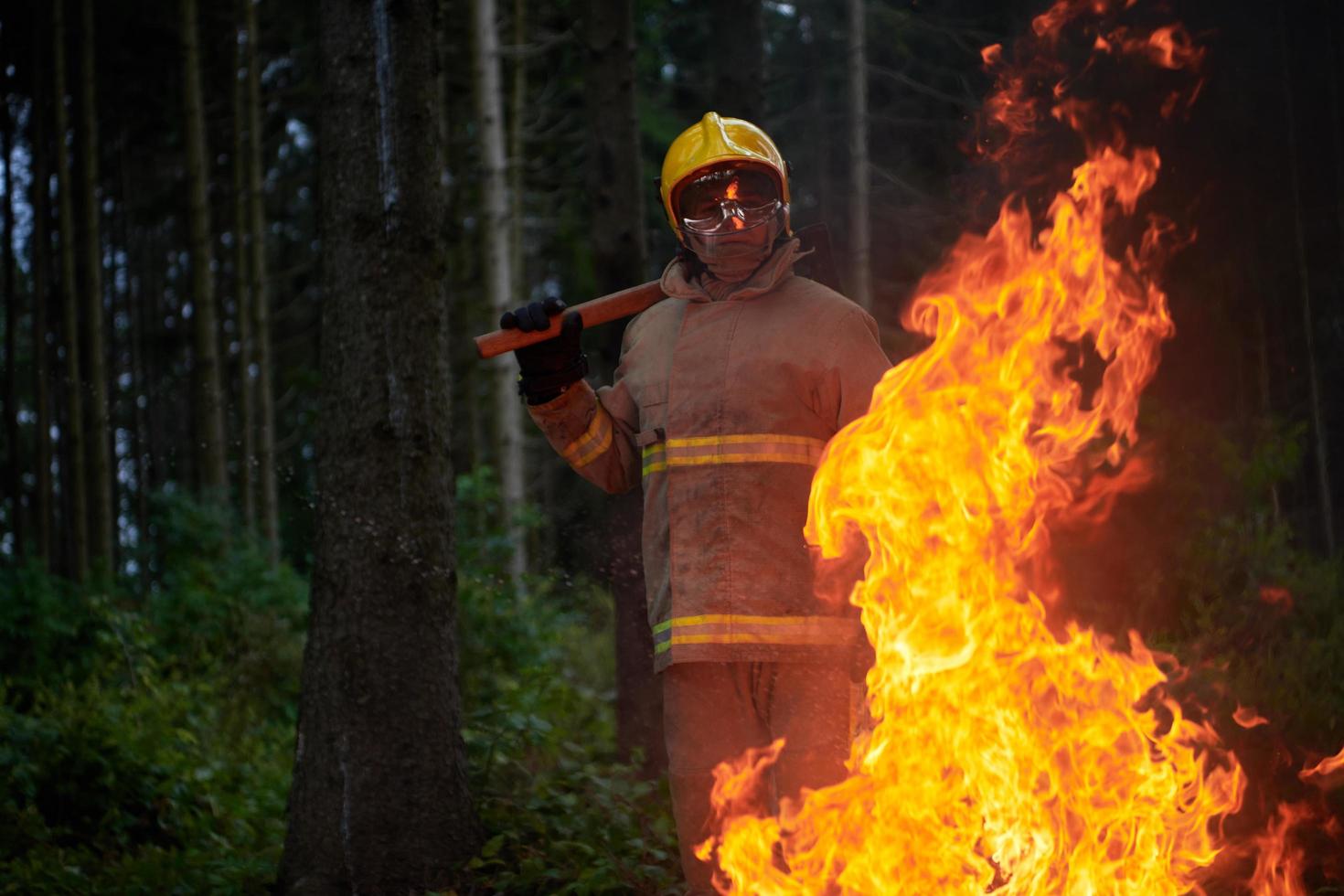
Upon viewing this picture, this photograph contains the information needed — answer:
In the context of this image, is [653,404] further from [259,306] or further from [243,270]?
[243,270]

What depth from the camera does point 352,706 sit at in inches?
195

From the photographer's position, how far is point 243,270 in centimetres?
1800

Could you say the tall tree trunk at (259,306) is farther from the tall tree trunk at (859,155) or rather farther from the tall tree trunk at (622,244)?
the tall tree trunk at (622,244)

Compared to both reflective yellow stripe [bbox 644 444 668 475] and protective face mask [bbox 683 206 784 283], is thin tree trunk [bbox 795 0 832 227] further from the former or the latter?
reflective yellow stripe [bbox 644 444 668 475]

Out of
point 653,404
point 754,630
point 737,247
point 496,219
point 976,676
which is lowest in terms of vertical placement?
point 976,676

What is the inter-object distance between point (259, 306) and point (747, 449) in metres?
14.6

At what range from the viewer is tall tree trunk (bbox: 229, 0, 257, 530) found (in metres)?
16.5

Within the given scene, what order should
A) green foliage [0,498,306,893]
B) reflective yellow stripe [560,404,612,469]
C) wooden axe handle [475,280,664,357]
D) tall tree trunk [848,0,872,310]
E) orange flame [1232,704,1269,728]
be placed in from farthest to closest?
tall tree trunk [848,0,872,310], green foliage [0,498,306,893], orange flame [1232,704,1269,728], reflective yellow stripe [560,404,612,469], wooden axe handle [475,280,664,357]

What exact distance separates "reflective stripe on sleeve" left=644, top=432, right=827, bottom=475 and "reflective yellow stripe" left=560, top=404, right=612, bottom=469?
0.30m

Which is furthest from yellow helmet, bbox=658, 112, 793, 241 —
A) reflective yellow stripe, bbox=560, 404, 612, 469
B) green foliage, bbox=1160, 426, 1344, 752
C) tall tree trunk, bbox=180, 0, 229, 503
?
tall tree trunk, bbox=180, 0, 229, 503

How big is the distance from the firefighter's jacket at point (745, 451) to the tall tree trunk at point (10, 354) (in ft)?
46.3

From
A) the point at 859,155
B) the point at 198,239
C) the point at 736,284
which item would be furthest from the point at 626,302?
the point at 859,155

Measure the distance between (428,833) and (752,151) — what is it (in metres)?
2.80

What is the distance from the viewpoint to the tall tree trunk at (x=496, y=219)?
14.6 metres
